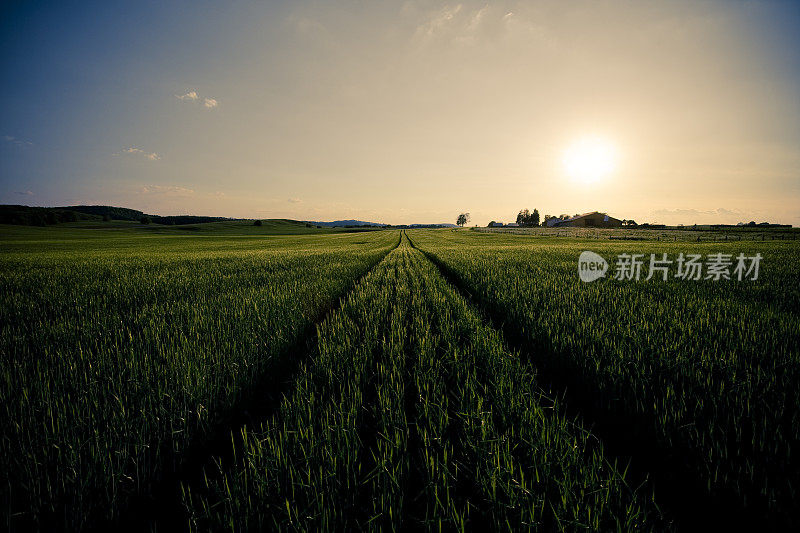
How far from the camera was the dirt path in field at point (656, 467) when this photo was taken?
1.64 m

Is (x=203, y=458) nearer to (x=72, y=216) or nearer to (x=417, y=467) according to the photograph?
(x=417, y=467)

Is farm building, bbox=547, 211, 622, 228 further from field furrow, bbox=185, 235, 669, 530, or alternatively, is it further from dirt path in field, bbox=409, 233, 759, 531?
field furrow, bbox=185, 235, 669, 530

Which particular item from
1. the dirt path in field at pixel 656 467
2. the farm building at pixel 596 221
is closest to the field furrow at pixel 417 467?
the dirt path in field at pixel 656 467

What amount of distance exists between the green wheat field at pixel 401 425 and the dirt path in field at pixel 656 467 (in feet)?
0.04

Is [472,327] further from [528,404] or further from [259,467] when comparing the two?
[259,467]

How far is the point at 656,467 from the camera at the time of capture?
205 cm

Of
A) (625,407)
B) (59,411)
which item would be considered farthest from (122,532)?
(625,407)

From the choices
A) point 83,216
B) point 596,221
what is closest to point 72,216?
point 83,216

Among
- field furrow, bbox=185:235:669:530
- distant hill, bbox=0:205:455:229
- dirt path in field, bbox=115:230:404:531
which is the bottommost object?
dirt path in field, bbox=115:230:404:531

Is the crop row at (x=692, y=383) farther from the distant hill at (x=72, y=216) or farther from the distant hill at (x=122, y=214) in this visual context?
the distant hill at (x=122, y=214)

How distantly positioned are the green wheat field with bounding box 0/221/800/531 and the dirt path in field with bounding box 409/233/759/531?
0.04ft

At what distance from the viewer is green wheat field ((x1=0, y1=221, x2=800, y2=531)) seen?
1.51 m

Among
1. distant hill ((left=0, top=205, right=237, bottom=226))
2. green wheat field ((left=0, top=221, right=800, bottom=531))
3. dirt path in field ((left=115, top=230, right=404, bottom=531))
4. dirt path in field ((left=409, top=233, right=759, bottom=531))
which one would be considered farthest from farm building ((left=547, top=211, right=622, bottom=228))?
distant hill ((left=0, top=205, right=237, bottom=226))

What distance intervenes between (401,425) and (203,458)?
146 cm
